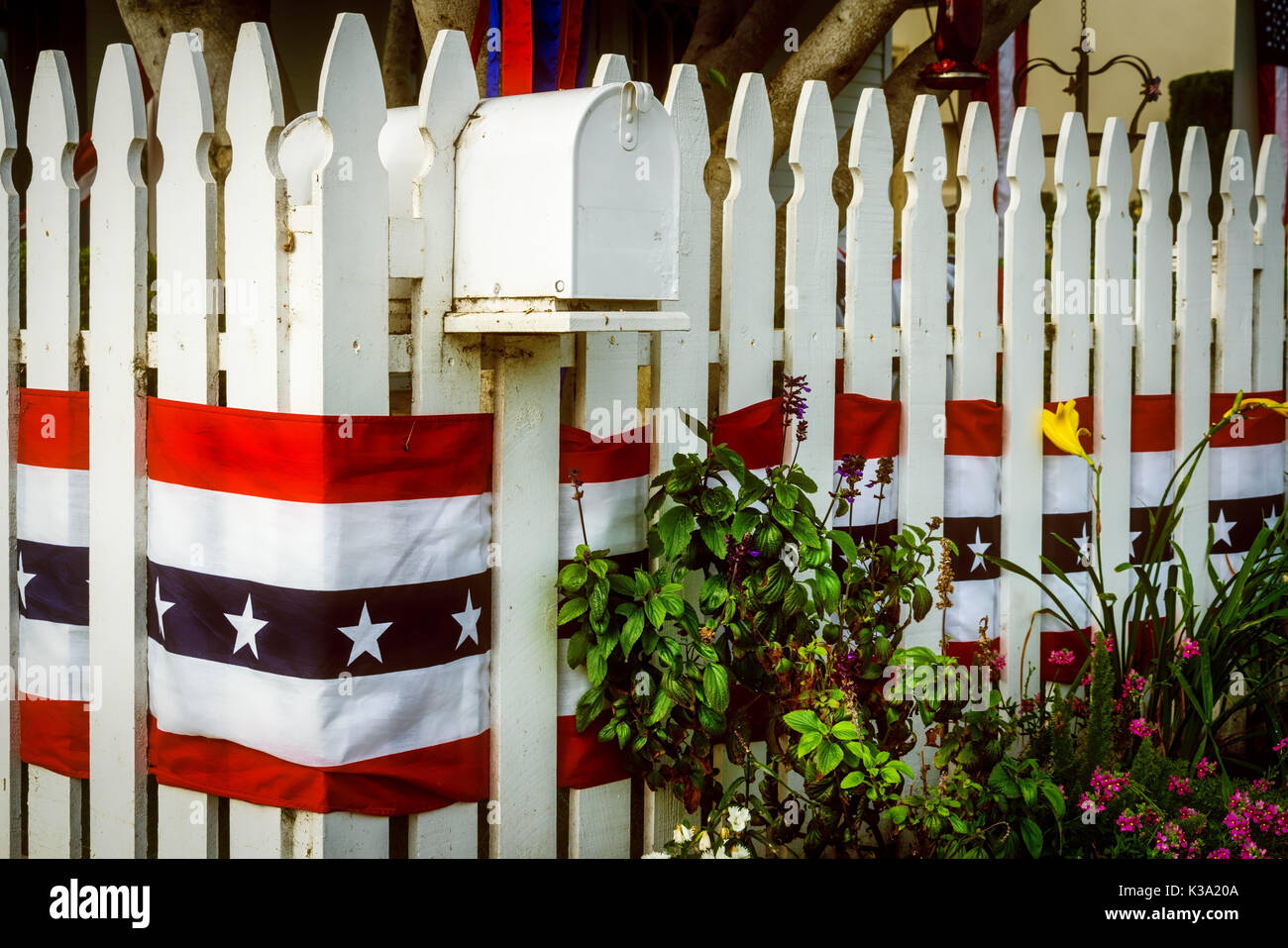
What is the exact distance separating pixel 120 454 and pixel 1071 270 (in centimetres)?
255

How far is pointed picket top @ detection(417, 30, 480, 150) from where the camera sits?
267cm

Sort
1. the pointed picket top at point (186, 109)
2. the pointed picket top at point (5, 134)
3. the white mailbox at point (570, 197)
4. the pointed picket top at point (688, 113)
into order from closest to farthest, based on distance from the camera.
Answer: the white mailbox at point (570, 197) < the pointed picket top at point (186, 109) < the pointed picket top at point (688, 113) < the pointed picket top at point (5, 134)

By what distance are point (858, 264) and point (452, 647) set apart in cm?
140

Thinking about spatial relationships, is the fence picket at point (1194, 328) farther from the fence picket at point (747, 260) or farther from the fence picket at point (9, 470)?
the fence picket at point (9, 470)

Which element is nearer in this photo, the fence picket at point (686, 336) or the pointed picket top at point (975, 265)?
the fence picket at point (686, 336)

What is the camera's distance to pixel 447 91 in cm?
269

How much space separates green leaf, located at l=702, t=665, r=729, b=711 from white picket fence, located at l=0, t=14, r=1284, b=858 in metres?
0.35

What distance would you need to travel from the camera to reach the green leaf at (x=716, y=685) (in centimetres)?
276

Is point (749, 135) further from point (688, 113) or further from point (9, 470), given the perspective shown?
point (9, 470)

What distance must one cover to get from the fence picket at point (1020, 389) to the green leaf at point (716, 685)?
1277 millimetres

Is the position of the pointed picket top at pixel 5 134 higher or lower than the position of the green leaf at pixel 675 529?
higher

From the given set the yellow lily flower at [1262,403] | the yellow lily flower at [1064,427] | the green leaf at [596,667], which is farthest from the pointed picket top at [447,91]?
the yellow lily flower at [1262,403]

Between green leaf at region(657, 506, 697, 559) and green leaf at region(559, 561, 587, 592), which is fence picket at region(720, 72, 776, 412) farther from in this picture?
green leaf at region(559, 561, 587, 592)
